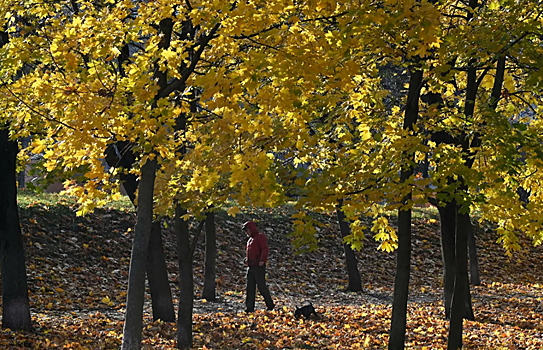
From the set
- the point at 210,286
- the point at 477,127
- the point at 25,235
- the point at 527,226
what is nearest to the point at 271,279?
the point at 210,286

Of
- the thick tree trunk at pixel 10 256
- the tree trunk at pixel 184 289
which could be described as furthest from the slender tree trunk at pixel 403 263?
the thick tree trunk at pixel 10 256

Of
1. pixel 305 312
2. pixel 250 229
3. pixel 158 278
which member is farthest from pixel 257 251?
pixel 158 278

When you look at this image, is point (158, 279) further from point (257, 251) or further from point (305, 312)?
point (305, 312)

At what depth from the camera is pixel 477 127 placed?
6.89 metres

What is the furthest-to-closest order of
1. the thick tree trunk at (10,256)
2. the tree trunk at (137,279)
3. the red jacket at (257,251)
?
1. the red jacket at (257,251)
2. the thick tree trunk at (10,256)
3. the tree trunk at (137,279)

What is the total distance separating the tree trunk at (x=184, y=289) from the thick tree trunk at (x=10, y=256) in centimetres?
247

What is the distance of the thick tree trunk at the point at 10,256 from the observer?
8.85 metres

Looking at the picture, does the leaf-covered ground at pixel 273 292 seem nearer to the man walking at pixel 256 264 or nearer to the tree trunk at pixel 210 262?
the tree trunk at pixel 210 262

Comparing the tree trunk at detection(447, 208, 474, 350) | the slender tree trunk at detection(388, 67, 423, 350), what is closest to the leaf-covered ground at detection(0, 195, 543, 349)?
the tree trunk at detection(447, 208, 474, 350)

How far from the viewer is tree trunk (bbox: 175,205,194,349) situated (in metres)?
8.20

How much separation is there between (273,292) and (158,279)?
5.00 m

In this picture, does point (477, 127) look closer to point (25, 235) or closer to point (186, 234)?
point (186, 234)

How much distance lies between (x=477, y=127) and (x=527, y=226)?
2669 millimetres

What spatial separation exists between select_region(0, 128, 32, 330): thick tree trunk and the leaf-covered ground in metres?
0.37
